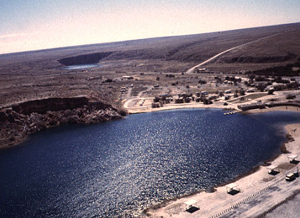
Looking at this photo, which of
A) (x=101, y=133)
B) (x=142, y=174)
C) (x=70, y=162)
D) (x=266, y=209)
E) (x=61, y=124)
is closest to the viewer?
(x=266, y=209)

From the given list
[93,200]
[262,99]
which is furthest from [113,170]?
[262,99]

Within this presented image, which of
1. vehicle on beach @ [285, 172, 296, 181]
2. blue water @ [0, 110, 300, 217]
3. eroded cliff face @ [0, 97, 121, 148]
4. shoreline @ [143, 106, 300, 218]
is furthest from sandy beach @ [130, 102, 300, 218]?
eroded cliff face @ [0, 97, 121, 148]

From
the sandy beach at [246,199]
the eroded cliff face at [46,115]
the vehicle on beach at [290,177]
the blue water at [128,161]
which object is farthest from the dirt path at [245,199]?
the eroded cliff face at [46,115]

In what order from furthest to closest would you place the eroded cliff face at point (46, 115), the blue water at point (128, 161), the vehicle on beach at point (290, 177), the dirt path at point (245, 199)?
the eroded cliff face at point (46, 115) → the blue water at point (128, 161) → the vehicle on beach at point (290, 177) → the dirt path at point (245, 199)

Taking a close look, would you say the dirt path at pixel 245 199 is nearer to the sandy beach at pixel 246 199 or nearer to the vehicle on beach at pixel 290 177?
the sandy beach at pixel 246 199

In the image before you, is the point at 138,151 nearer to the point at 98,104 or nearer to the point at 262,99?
the point at 98,104
